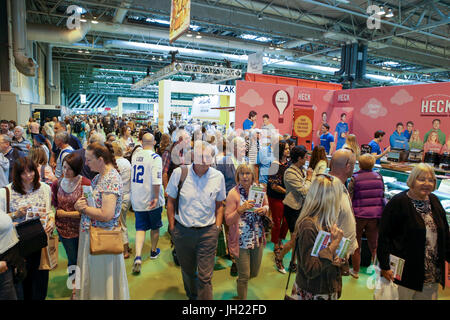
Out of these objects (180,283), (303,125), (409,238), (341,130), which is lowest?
(180,283)

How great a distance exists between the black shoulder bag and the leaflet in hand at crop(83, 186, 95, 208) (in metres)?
0.38

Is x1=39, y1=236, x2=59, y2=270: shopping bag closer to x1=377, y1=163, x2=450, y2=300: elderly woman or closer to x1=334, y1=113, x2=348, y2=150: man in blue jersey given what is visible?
x1=377, y1=163, x2=450, y2=300: elderly woman

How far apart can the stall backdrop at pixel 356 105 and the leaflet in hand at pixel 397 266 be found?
23.7 feet

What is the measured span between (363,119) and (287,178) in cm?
776

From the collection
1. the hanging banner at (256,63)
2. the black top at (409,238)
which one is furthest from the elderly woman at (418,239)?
the hanging banner at (256,63)

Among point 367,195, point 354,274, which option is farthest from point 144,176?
point 354,274

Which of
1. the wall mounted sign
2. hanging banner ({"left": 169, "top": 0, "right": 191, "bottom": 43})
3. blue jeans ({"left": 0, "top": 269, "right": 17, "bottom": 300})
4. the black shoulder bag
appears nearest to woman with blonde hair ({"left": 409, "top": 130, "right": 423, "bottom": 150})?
the wall mounted sign

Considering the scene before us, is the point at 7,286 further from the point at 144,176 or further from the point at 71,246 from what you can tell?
the point at 144,176

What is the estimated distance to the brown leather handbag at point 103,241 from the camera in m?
2.32

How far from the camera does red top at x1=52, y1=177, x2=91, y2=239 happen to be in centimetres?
251

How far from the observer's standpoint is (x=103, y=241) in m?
2.34

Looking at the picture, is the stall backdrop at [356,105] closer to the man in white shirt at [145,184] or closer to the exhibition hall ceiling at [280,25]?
the exhibition hall ceiling at [280,25]

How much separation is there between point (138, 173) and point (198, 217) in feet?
4.46
